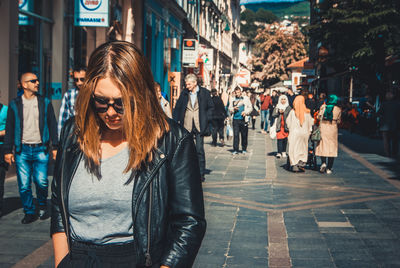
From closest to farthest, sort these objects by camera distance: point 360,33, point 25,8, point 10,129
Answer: point 10,129
point 25,8
point 360,33

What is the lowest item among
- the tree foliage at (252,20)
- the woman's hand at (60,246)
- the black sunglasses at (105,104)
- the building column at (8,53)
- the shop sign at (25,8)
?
the woman's hand at (60,246)

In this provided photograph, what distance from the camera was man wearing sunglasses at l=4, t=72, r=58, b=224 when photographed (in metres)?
6.82

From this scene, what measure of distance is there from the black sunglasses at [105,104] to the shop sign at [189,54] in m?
26.5

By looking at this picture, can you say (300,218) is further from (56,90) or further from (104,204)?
(56,90)

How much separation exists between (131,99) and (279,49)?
81.6 meters

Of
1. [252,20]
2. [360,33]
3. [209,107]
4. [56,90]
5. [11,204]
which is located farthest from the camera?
[252,20]

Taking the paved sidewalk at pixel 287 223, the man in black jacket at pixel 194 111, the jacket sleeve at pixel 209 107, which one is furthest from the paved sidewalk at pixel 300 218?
the jacket sleeve at pixel 209 107

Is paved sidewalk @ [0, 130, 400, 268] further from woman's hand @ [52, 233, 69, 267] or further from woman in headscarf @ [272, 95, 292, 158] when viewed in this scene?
woman's hand @ [52, 233, 69, 267]

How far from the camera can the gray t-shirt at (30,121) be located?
688 cm

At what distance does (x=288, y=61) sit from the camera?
8138 centimetres

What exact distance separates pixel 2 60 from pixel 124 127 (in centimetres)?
939

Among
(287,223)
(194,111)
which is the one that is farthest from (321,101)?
(287,223)

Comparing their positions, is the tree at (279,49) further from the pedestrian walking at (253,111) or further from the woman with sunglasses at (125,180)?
the woman with sunglasses at (125,180)

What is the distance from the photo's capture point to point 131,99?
2.09 metres
